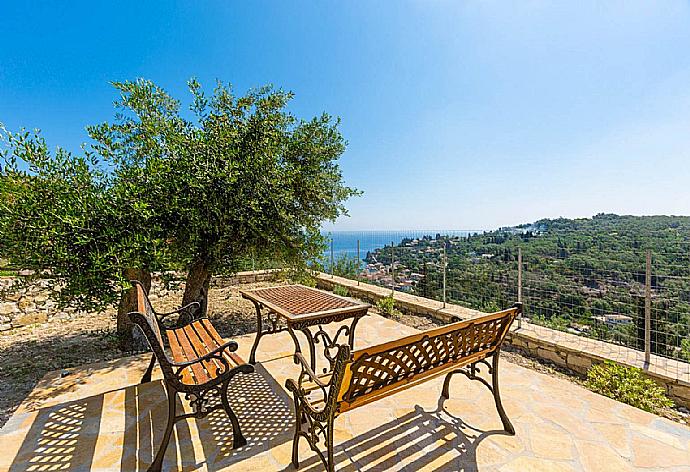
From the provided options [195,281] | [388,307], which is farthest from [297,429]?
[388,307]

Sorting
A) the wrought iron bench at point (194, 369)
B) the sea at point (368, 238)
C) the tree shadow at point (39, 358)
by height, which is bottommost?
the tree shadow at point (39, 358)

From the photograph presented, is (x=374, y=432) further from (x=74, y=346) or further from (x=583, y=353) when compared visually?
(x=74, y=346)

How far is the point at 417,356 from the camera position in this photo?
2029 millimetres

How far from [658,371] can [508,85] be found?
569cm

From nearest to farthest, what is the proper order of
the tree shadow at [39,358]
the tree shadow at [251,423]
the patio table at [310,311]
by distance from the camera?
the tree shadow at [251,423], the patio table at [310,311], the tree shadow at [39,358]

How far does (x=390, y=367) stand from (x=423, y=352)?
0.92ft

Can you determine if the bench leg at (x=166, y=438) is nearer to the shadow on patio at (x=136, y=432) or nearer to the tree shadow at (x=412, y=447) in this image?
the shadow on patio at (x=136, y=432)

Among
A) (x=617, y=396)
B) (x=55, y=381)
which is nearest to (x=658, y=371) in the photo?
(x=617, y=396)

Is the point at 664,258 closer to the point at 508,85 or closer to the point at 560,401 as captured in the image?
the point at 560,401

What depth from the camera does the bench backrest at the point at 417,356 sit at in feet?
5.77

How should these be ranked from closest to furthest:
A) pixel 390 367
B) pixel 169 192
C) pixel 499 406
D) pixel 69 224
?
pixel 390 367
pixel 499 406
pixel 69 224
pixel 169 192

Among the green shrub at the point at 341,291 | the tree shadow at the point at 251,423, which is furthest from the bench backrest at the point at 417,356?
the green shrub at the point at 341,291

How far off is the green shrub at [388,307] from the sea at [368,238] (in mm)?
1687

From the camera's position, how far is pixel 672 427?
2.52m
